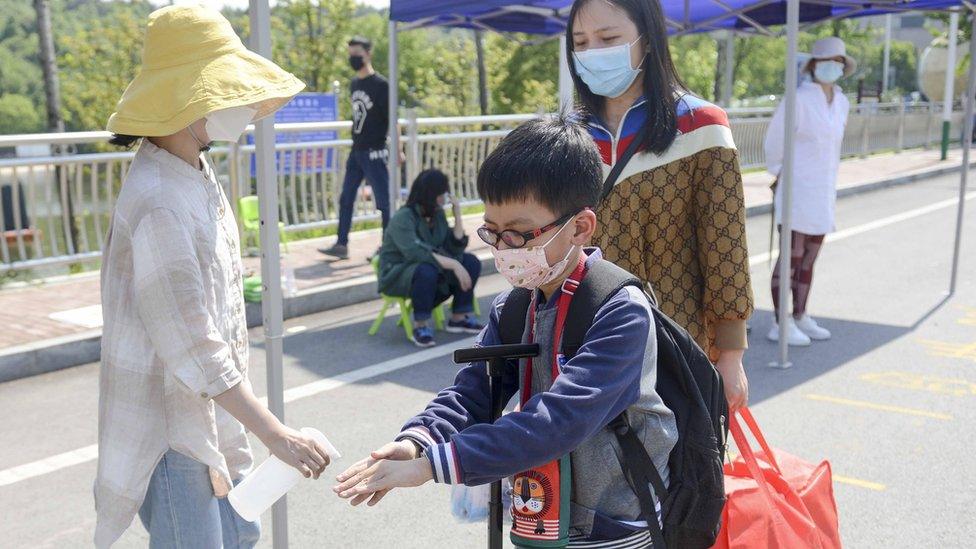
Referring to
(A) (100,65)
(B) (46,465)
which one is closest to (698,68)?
(A) (100,65)

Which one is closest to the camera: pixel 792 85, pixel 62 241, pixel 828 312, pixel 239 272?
A: pixel 239 272

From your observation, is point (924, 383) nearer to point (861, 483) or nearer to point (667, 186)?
point (861, 483)

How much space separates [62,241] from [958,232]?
26.2 feet

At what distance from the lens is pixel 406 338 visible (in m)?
7.11

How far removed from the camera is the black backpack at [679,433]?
5.82ft

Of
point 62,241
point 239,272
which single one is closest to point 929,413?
point 239,272

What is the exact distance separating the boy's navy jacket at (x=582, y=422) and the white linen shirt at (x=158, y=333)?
0.60 meters

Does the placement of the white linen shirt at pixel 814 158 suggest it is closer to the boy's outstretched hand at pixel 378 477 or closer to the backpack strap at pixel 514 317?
the backpack strap at pixel 514 317

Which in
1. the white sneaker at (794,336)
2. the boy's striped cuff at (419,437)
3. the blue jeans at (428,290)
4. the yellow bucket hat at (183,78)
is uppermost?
the yellow bucket hat at (183,78)

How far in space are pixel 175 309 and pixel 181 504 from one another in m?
0.48

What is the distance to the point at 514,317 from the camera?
6.35ft

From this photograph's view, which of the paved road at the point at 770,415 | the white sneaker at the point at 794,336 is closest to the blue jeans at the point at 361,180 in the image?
the paved road at the point at 770,415

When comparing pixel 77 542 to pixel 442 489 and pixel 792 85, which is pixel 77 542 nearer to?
pixel 442 489

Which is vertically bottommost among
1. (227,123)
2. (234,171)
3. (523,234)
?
(234,171)
